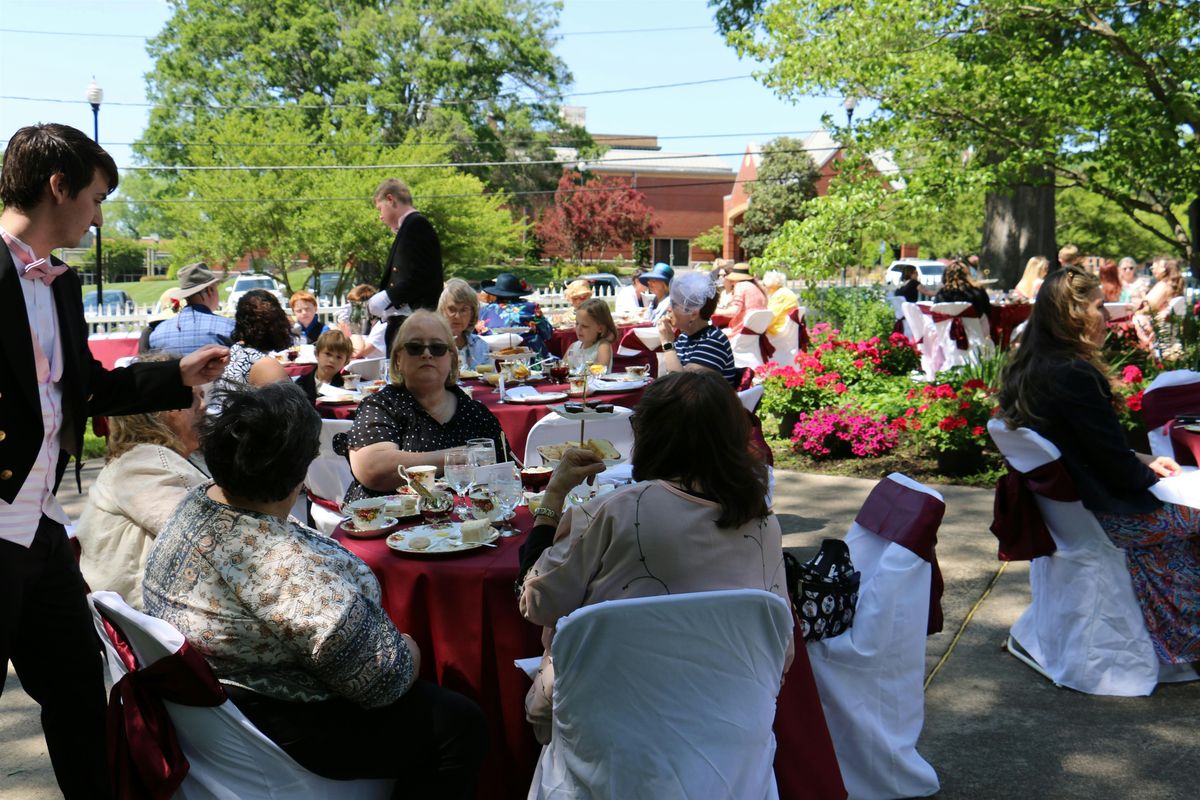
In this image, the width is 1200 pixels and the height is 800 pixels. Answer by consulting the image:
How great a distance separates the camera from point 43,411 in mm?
2441

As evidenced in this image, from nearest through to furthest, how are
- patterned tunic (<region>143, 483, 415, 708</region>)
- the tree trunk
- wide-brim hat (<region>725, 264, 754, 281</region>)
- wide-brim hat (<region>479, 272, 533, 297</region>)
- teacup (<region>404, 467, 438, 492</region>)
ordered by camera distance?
patterned tunic (<region>143, 483, 415, 708</region>) → teacup (<region>404, 467, 438, 492</region>) → wide-brim hat (<region>479, 272, 533, 297</region>) → wide-brim hat (<region>725, 264, 754, 281</region>) → the tree trunk

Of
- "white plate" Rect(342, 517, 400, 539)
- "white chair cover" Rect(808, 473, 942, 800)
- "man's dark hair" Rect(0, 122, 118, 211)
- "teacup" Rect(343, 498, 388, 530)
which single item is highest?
"man's dark hair" Rect(0, 122, 118, 211)

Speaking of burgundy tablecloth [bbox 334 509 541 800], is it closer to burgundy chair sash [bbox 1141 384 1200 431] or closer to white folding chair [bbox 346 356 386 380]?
burgundy chair sash [bbox 1141 384 1200 431]

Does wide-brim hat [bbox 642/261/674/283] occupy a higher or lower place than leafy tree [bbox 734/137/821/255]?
lower

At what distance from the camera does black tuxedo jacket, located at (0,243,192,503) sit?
2320mm

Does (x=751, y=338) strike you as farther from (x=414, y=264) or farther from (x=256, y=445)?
(x=256, y=445)

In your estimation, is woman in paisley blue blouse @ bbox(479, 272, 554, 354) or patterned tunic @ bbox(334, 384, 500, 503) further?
woman in paisley blue blouse @ bbox(479, 272, 554, 354)

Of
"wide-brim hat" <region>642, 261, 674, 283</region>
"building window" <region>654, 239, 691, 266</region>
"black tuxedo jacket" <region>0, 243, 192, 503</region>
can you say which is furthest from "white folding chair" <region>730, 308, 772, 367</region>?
"building window" <region>654, 239, 691, 266</region>

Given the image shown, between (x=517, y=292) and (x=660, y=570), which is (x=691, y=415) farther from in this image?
(x=517, y=292)

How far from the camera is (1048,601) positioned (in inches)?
157

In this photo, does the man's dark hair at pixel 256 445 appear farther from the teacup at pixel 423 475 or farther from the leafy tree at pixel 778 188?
the leafy tree at pixel 778 188

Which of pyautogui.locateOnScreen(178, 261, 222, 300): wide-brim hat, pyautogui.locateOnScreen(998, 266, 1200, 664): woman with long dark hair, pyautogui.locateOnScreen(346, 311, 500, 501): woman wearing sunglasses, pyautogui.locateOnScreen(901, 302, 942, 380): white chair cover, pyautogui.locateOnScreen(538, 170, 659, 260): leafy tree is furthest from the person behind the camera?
pyautogui.locateOnScreen(538, 170, 659, 260): leafy tree

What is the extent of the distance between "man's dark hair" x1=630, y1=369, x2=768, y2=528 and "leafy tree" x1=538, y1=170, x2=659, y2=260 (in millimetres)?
44268

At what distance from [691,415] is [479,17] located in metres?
43.9
